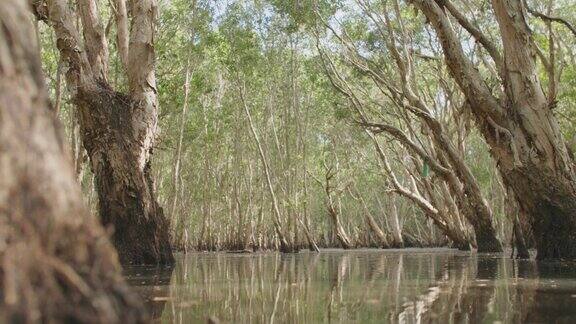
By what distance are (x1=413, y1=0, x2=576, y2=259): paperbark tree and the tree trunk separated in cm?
840

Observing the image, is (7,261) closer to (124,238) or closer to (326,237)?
(124,238)

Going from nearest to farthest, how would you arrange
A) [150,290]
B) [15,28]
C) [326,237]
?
[15,28]
[150,290]
[326,237]

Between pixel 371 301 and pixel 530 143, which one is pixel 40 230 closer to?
pixel 371 301

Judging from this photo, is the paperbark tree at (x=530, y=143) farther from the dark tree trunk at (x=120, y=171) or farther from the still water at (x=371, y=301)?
the dark tree trunk at (x=120, y=171)

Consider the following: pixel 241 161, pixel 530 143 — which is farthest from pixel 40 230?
pixel 241 161

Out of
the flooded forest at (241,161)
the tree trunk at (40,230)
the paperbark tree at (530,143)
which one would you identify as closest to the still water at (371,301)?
the flooded forest at (241,161)

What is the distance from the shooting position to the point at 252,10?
25859 millimetres

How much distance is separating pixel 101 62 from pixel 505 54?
235 inches

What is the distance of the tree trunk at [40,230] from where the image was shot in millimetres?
1413

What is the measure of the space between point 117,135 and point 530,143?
5.85 metres

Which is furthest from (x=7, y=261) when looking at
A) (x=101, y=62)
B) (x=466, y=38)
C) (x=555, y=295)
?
(x=466, y=38)

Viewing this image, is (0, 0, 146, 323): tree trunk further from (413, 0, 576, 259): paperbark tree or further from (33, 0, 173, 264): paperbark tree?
(413, 0, 576, 259): paperbark tree

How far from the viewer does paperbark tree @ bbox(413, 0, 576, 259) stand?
353 inches

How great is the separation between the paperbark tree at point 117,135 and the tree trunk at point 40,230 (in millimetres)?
7828
